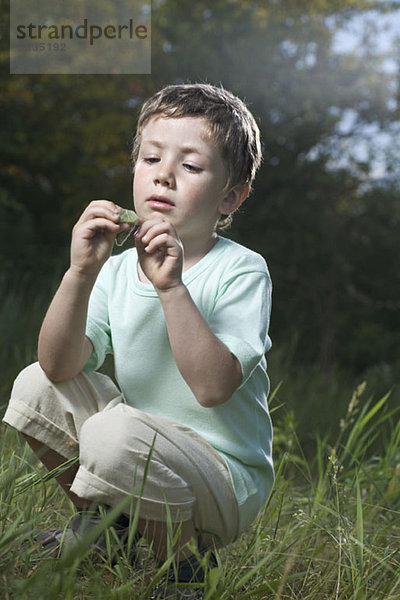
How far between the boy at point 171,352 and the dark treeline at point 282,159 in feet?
13.0

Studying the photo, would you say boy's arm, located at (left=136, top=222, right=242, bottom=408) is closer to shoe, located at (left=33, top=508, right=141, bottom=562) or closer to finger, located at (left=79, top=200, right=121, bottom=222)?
finger, located at (left=79, top=200, right=121, bottom=222)

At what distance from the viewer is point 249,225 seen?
680 centimetres

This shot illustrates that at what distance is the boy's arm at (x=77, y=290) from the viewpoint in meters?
1.57

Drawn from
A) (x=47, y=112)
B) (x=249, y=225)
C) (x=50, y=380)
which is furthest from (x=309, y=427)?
(x=47, y=112)

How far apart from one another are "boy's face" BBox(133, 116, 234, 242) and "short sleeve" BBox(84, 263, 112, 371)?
269 millimetres

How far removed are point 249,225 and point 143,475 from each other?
18.0 ft

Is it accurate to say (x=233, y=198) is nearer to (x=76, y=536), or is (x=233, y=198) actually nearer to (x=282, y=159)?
(x=76, y=536)

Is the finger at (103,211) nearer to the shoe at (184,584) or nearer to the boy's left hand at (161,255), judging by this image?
the boy's left hand at (161,255)

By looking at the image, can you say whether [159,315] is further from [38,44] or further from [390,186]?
[390,186]

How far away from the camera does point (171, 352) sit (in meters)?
1.70

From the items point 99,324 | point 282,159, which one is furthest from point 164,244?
point 282,159

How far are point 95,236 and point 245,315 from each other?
0.38m

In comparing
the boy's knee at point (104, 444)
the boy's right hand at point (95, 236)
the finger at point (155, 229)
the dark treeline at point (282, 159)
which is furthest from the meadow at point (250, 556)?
the dark treeline at point (282, 159)

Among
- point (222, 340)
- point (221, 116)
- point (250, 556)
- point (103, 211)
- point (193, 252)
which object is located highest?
point (221, 116)
